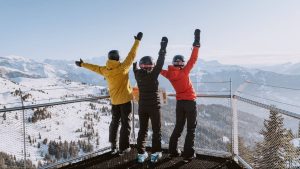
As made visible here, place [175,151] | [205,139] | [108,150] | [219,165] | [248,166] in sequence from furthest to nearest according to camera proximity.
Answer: [205,139] → [108,150] → [175,151] → [219,165] → [248,166]

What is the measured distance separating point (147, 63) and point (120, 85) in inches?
34.8

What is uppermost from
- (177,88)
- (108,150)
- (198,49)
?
(198,49)

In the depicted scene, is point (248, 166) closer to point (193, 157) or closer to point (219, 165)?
point (219, 165)

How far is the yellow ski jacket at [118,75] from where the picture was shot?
677cm

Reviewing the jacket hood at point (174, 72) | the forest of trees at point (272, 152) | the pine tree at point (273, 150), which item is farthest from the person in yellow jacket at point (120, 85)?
the pine tree at point (273, 150)

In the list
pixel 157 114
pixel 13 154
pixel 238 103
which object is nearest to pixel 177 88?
pixel 157 114

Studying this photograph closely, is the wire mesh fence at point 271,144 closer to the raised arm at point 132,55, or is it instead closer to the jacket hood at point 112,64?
the raised arm at point 132,55

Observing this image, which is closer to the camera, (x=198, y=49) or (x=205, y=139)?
(x=198, y=49)

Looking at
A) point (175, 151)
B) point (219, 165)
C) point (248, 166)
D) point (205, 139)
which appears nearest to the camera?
point (248, 166)

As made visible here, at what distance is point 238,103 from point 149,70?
6.10 ft

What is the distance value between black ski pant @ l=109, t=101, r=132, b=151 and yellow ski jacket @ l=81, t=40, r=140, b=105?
0.47ft

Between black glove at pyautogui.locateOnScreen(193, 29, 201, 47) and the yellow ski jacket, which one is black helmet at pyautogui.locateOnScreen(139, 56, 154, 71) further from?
black glove at pyautogui.locateOnScreen(193, 29, 201, 47)

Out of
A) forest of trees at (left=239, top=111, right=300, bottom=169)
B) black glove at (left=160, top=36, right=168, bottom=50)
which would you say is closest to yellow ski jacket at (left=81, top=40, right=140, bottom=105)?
black glove at (left=160, top=36, right=168, bottom=50)

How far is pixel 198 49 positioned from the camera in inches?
257
